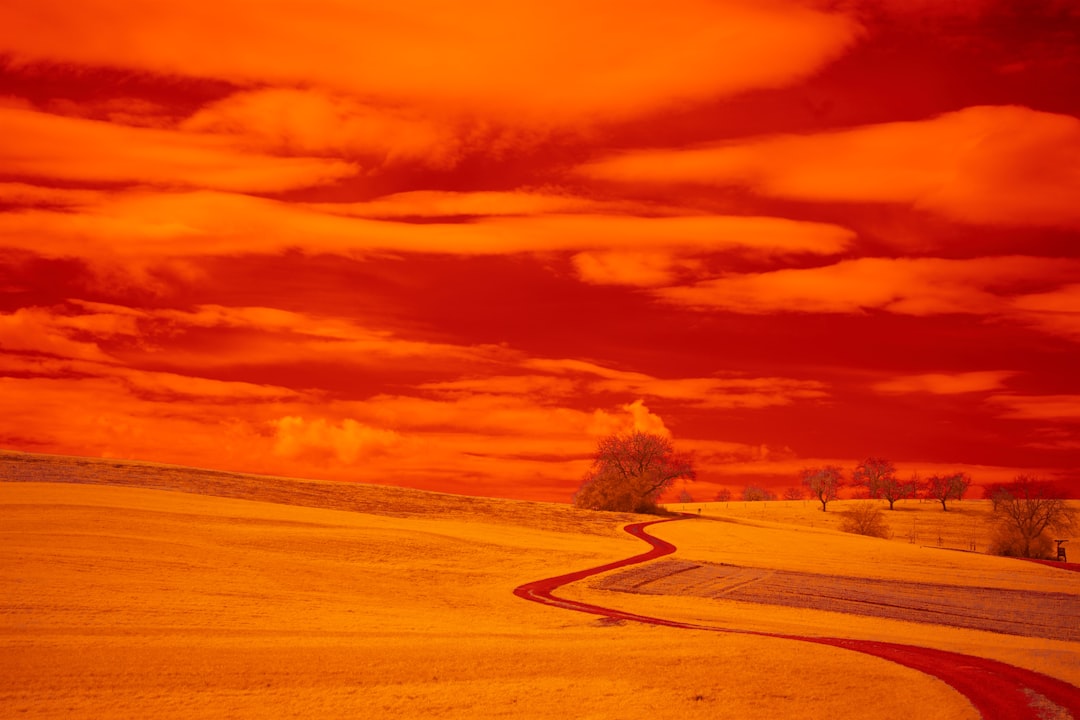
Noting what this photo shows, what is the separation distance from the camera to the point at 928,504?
13462 centimetres

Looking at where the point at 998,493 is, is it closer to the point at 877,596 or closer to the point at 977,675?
the point at 877,596

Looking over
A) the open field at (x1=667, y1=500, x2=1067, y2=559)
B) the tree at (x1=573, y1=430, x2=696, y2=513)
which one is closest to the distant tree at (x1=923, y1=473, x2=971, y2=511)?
the open field at (x1=667, y1=500, x2=1067, y2=559)

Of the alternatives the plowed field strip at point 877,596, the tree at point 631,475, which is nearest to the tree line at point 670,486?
the tree at point 631,475

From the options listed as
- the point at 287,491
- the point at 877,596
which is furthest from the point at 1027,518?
the point at 287,491

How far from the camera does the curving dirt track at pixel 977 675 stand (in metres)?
19.8

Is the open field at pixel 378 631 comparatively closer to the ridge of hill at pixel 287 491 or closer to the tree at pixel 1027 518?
the ridge of hill at pixel 287 491

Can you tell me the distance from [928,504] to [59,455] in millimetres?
115855

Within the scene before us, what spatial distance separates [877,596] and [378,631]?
2466 centimetres

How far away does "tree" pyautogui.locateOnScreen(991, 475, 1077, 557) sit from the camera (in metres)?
75.2

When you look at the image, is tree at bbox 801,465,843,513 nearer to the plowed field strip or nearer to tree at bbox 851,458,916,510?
tree at bbox 851,458,916,510

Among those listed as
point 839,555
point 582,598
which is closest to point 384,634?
point 582,598

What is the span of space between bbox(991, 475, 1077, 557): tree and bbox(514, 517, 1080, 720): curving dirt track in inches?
2194

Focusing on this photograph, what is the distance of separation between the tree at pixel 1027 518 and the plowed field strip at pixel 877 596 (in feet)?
112

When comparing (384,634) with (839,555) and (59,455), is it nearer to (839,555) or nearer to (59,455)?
(839,555)
